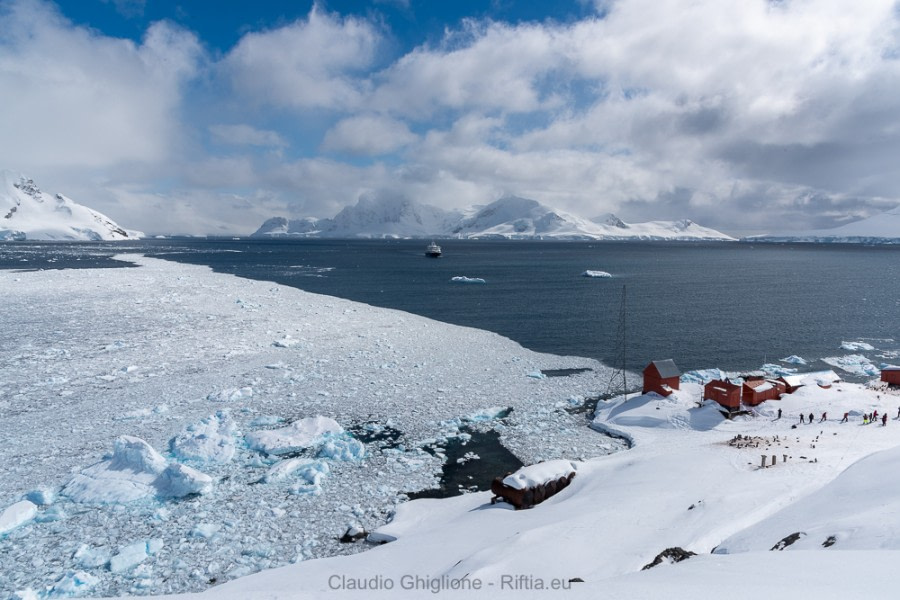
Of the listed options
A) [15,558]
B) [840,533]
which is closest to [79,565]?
[15,558]

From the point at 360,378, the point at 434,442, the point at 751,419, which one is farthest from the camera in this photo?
the point at 360,378

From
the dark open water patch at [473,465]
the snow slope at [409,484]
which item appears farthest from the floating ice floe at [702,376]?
the dark open water patch at [473,465]

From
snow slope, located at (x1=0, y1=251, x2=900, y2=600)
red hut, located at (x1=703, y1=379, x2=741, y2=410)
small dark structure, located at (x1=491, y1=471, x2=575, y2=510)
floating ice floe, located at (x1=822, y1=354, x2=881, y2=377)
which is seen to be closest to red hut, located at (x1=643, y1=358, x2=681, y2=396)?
snow slope, located at (x1=0, y1=251, x2=900, y2=600)

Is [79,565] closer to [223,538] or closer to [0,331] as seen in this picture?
[223,538]

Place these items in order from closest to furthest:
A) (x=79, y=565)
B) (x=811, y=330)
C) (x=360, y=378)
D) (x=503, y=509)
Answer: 1. (x=79, y=565)
2. (x=503, y=509)
3. (x=360, y=378)
4. (x=811, y=330)

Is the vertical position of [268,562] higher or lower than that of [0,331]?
lower

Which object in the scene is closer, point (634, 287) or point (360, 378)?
point (360, 378)
